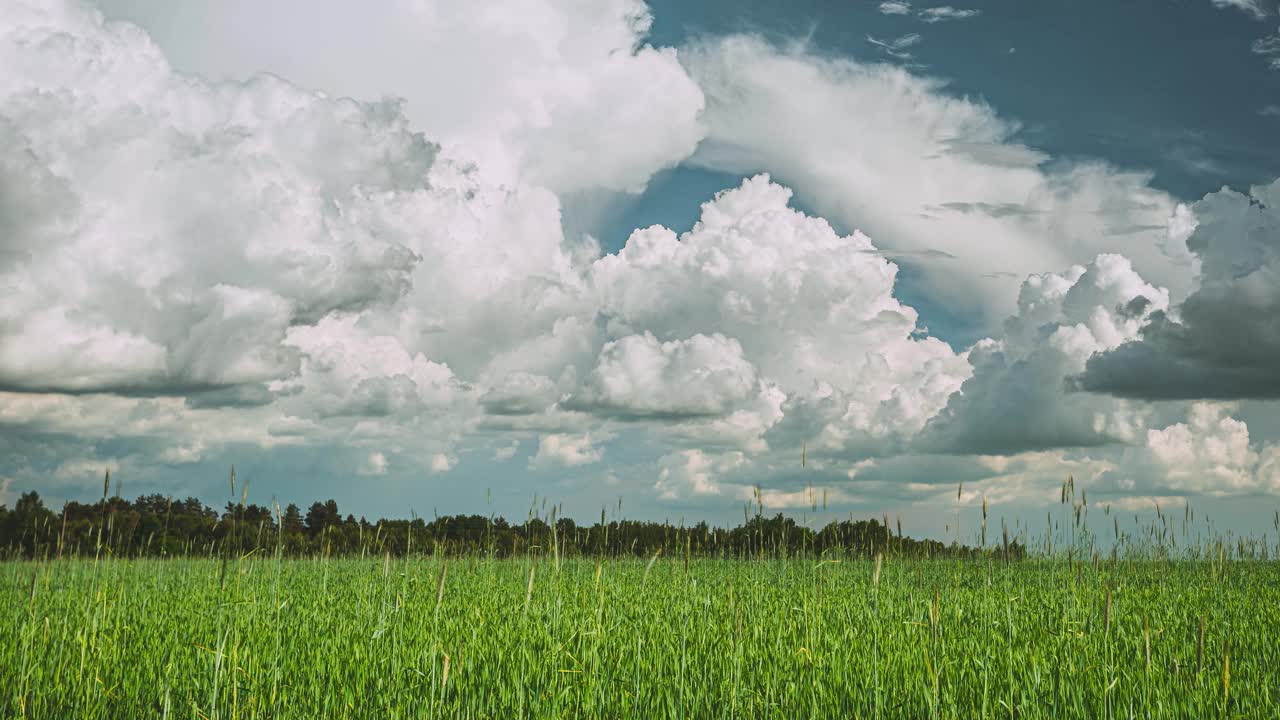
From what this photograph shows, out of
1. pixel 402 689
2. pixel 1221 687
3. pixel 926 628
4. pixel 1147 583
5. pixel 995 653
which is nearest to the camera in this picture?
pixel 402 689

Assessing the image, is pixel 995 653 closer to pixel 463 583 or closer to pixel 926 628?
pixel 926 628

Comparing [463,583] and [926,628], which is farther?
[463,583]

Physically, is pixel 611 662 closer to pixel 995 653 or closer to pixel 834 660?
pixel 834 660

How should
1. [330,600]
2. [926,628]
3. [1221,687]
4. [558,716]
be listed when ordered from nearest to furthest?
[558,716] → [1221,687] → [926,628] → [330,600]

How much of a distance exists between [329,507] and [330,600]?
82.7ft

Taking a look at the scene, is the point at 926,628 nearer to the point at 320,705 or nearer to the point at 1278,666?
the point at 1278,666

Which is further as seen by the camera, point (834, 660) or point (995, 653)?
point (995, 653)

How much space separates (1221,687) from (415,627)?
6062 millimetres

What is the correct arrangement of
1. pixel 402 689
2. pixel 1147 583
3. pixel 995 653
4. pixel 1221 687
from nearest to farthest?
pixel 402 689 < pixel 1221 687 < pixel 995 653 < pixel 1147 583

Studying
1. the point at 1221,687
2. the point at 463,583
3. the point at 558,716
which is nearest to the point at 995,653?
the point at 1221,687

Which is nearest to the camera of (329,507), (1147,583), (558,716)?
(558,716)

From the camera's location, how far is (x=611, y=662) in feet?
18.2

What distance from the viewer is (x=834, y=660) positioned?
524 centimetres

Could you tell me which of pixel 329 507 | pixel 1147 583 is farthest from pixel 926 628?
pixel 329 507
